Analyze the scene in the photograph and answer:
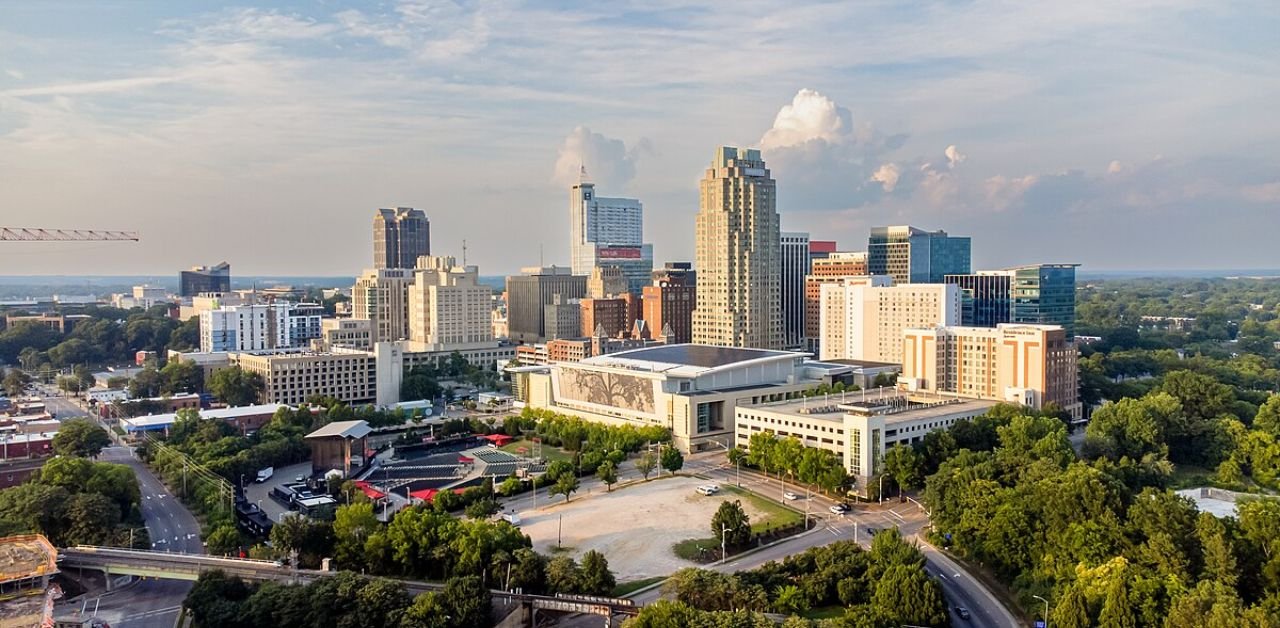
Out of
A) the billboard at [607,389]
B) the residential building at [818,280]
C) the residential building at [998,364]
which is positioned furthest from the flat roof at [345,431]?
the residential building at [818,280]

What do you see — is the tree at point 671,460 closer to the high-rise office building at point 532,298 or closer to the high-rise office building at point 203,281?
the high-rise office building at point 532,298

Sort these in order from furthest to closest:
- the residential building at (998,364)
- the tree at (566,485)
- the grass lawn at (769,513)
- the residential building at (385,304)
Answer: the residential building at (385,304) < the residential building at (998,364) < the tree at (566,485) < the grass lawn at (769,513)

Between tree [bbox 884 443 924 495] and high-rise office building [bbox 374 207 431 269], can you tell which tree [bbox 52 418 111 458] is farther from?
high-rise office building [bbox 374 207 431 269]

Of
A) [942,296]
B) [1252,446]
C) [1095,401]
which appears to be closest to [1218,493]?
[1252,446]

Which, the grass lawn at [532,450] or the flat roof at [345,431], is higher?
the flat roof at [345,431]

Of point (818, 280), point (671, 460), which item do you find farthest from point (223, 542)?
point (818, 280)

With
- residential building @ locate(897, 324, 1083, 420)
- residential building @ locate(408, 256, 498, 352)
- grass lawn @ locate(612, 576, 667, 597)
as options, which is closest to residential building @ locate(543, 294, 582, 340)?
residential building @ locate(408, 256, 498, 352)
